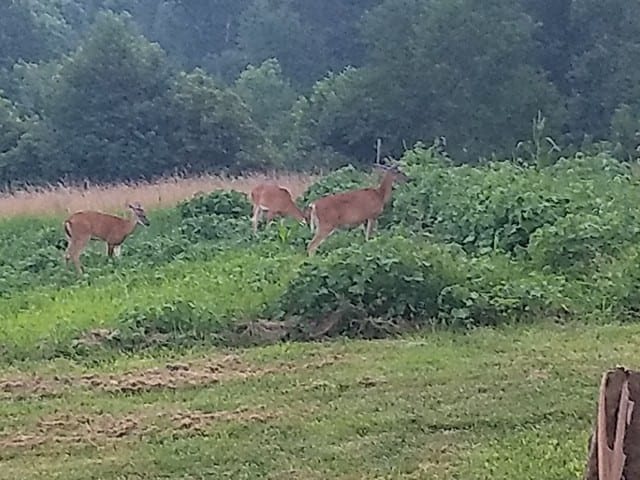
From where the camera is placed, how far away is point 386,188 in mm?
12398

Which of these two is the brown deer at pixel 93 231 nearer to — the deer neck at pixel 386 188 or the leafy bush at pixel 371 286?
the deer neck at pixel 386 188

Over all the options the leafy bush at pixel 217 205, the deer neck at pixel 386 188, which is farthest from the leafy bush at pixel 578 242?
the leafy bush at pixel 217 205

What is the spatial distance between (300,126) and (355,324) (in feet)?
68.1

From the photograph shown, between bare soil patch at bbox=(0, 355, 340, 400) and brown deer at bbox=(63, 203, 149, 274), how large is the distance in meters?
4.92

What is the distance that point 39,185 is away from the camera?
81.7 ft

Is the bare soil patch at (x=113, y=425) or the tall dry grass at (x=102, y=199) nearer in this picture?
the bare soil patch at (x=113, y=425)

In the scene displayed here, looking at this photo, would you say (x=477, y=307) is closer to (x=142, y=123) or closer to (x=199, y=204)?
(x=199, y=204)

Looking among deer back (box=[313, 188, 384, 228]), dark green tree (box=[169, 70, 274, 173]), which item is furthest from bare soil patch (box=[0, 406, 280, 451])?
dark green tree (box=[169, 70, 274, 173])

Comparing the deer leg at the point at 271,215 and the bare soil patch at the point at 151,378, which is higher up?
the bare soil patch at the point at 151,378

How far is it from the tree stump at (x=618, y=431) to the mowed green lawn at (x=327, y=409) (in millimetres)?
2327

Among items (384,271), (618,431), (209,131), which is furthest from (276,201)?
(209,131)

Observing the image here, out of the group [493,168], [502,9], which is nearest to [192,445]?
[493,168]

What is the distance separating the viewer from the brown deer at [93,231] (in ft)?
40.1

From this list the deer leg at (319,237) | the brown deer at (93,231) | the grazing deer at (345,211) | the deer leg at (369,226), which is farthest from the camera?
the brown deer at (93,231)
